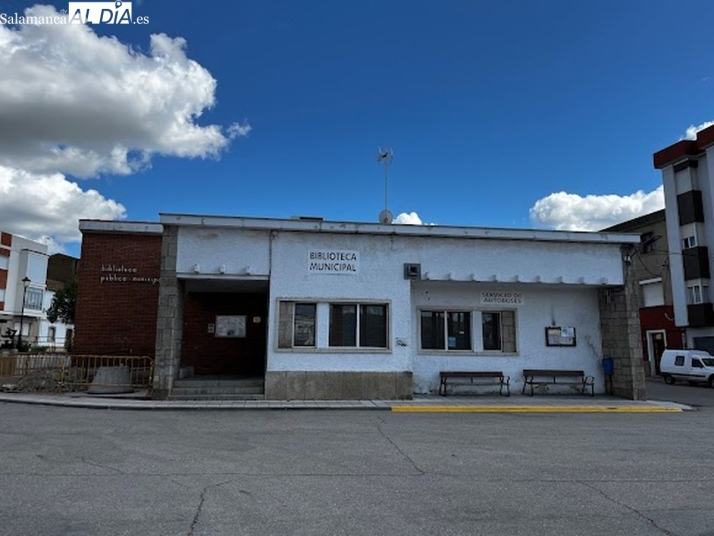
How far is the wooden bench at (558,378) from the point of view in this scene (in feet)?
54.7

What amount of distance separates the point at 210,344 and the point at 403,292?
758 cm

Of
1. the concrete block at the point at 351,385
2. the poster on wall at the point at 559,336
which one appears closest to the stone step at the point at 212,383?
the concrete block at the point at 351,385

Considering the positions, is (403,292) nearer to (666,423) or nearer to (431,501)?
(666,423)

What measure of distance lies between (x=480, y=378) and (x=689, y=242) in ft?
89.5

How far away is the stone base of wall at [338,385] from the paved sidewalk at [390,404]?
1.18 feet

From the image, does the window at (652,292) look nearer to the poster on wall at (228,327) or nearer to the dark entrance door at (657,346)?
the dark entrance door at (657,346)

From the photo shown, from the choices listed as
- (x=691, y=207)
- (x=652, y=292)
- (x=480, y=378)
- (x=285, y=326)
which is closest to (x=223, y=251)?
(x=285, y=326)

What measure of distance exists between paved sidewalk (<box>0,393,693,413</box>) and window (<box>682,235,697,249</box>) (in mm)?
24605

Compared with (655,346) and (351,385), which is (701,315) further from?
(351,385)

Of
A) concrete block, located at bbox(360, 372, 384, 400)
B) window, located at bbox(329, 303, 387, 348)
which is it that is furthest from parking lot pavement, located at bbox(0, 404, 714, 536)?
window, located at bbox(329, 303, 387, 348)

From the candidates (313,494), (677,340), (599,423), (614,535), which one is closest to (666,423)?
(599,423)

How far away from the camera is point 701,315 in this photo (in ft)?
112

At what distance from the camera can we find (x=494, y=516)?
205 inches

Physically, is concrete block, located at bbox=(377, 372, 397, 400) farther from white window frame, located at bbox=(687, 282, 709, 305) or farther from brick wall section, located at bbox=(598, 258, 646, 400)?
white window frame, located at bbox=(687, 282, 709, 305)
